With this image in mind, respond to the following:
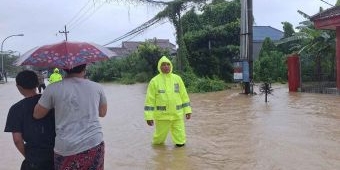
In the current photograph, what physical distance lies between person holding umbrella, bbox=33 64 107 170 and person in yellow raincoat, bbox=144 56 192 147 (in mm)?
4160

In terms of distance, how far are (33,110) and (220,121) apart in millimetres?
8748

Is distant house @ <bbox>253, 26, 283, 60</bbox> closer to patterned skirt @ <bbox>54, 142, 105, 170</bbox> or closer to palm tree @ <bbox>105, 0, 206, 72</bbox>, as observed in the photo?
palm tree @ <bbox>105, 0, 206, 72</bbox>

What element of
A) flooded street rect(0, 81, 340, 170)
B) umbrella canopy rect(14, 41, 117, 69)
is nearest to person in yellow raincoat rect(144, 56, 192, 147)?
flooded street rect(0, 81, 340, 170)

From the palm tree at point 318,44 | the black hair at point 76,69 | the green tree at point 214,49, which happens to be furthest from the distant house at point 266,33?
the black hair at point 76,69

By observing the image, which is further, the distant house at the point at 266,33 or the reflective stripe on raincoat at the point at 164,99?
the distant house at the point at 266,33

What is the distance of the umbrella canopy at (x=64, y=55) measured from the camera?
4191 millimetres

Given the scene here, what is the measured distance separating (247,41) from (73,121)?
17020 millimetres

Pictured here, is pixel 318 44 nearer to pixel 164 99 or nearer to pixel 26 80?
pixel 164 99

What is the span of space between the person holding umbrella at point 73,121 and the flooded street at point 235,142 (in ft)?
10.7

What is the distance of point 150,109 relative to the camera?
27.7ft

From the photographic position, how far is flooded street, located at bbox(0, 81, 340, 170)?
7535 mm

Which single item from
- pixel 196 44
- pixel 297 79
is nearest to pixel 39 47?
pixel 297 79

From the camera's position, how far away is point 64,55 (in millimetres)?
4207

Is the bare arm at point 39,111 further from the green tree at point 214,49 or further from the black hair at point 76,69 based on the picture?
the green tree at point 214,49
